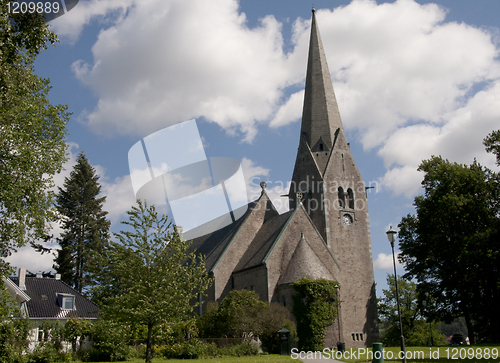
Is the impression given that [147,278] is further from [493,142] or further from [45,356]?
[493,142]

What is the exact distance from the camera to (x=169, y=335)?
2214cm

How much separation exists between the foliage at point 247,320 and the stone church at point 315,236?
3.51 metres

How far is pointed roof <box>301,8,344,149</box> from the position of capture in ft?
143

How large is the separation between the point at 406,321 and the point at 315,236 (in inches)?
898

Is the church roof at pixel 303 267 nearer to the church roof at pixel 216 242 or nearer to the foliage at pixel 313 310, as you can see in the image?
the foliage at pixel 313 310

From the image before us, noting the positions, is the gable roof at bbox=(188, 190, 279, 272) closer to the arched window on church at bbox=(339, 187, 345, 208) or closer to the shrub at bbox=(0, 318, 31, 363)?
the arched window on church at bbox=(339, 187, 345, 208)

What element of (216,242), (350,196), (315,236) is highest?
(350,196)

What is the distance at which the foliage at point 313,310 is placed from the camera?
1104 inches

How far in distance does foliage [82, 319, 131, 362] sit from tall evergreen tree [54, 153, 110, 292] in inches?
902

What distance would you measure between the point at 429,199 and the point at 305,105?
54.4 ft

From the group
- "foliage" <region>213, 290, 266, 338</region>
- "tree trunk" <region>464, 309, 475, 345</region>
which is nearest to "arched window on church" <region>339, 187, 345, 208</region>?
"tree trunk" <region>464, 309, 475, 345</region>

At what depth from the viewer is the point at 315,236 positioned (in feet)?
119

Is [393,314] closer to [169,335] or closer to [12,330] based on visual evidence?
[169,335]

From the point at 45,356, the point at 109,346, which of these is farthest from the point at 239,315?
the point at 45,356
